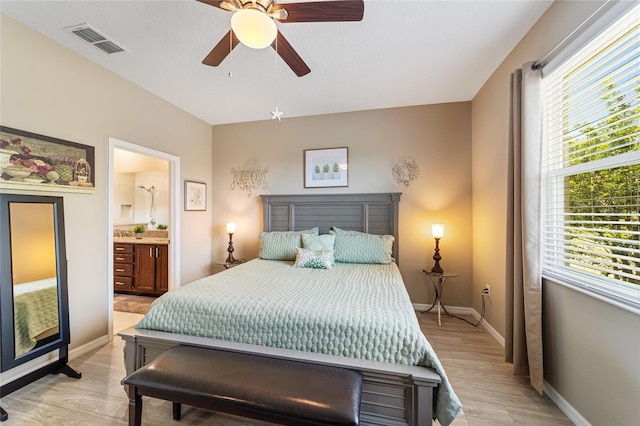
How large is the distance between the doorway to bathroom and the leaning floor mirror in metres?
0.54

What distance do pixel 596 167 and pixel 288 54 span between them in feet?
6.90

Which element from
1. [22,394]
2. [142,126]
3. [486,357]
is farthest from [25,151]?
[486,357]

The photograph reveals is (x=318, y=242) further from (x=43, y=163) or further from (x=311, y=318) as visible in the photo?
(x=43, y=163)

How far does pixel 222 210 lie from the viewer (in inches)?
166

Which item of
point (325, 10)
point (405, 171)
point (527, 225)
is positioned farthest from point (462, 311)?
point (325, 10)

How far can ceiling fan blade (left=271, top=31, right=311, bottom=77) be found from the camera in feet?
5.34

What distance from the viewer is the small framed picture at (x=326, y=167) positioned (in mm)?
3719

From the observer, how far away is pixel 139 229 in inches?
169

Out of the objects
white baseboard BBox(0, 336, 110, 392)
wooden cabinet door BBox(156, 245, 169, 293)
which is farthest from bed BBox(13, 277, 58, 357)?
wooden cabinet door BBox(156, 245, 169, 293)

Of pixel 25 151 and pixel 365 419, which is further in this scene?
pixel 25 151

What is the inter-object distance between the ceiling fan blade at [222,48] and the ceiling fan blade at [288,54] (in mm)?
273

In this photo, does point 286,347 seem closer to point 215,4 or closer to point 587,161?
point 215,4

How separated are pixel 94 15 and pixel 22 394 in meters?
2.90

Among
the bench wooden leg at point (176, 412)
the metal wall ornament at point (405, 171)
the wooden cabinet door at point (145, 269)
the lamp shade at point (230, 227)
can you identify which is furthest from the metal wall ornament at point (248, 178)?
the bench wooden leg at point (176, 412)
